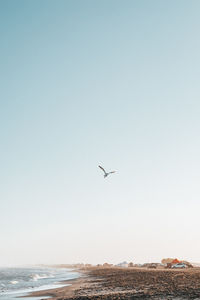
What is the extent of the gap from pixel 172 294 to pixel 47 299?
10184 millimetres

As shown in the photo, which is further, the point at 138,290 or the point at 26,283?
the point at 26,283

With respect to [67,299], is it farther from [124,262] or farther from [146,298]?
[124,262]

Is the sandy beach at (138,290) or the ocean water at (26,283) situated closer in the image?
the sandy beach at (138,290)

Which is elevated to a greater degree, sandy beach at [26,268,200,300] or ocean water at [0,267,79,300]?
sandy beach at [26,268,200,300]

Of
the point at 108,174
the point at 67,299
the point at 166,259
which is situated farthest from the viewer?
the point at 166,259

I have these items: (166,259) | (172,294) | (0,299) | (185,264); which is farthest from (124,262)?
(172,294)

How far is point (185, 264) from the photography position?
61.5 meters

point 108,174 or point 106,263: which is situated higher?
point 108,174

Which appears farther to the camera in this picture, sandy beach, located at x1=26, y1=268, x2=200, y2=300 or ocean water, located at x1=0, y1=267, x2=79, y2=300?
ocean water, located at x1=0, y1=267, x2=79, y2=300

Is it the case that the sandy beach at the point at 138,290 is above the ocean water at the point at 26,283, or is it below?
above

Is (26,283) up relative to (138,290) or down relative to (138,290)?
down

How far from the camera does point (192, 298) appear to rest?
15.2 metres

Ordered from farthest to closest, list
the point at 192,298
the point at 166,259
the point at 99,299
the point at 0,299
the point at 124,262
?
1. the point at 124,262
2. the point at 166,259
3. the point at 0,299
4. the point at 99,299
5. the point at 192,298

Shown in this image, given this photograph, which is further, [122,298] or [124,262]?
[124,262]
